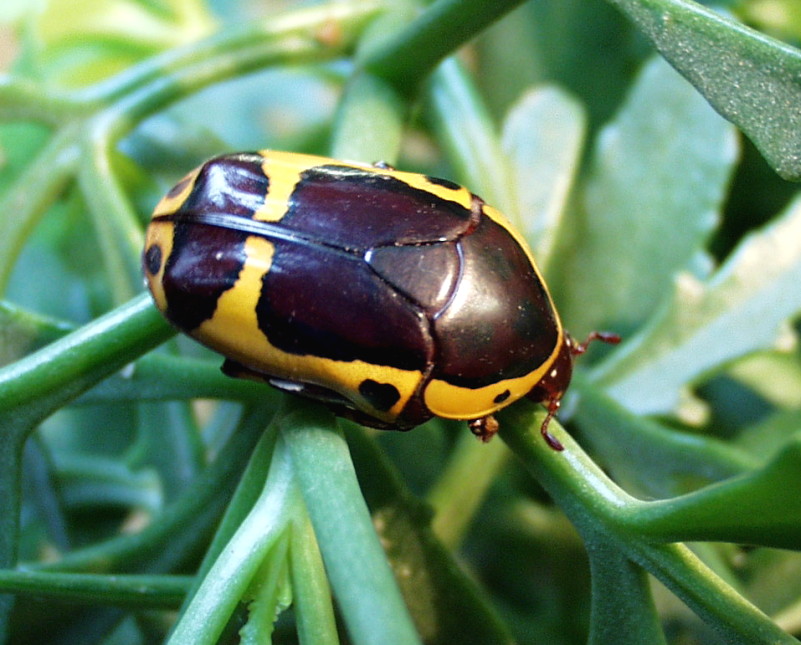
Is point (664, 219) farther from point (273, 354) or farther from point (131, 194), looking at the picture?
point (131, 194)

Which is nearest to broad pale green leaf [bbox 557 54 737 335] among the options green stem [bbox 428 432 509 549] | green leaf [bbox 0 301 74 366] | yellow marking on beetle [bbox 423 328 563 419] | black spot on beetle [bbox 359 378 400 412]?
green stem [bbox 428 432 509 549]

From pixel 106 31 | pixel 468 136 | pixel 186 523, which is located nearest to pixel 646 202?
pixel 468 136

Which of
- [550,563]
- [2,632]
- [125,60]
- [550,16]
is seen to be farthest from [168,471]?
[550,16]

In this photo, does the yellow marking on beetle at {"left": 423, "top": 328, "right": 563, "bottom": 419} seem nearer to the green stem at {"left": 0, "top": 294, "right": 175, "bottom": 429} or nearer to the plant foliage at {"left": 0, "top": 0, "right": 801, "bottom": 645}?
the plant foliage at {"left": 0, "top": 0, "right": 801, "bottom": 645}

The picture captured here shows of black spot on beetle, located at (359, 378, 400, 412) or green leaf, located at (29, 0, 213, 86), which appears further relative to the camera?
green leaf, located at (29, 0, 213, 86)

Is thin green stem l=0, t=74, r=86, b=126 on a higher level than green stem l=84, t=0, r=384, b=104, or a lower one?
lower
